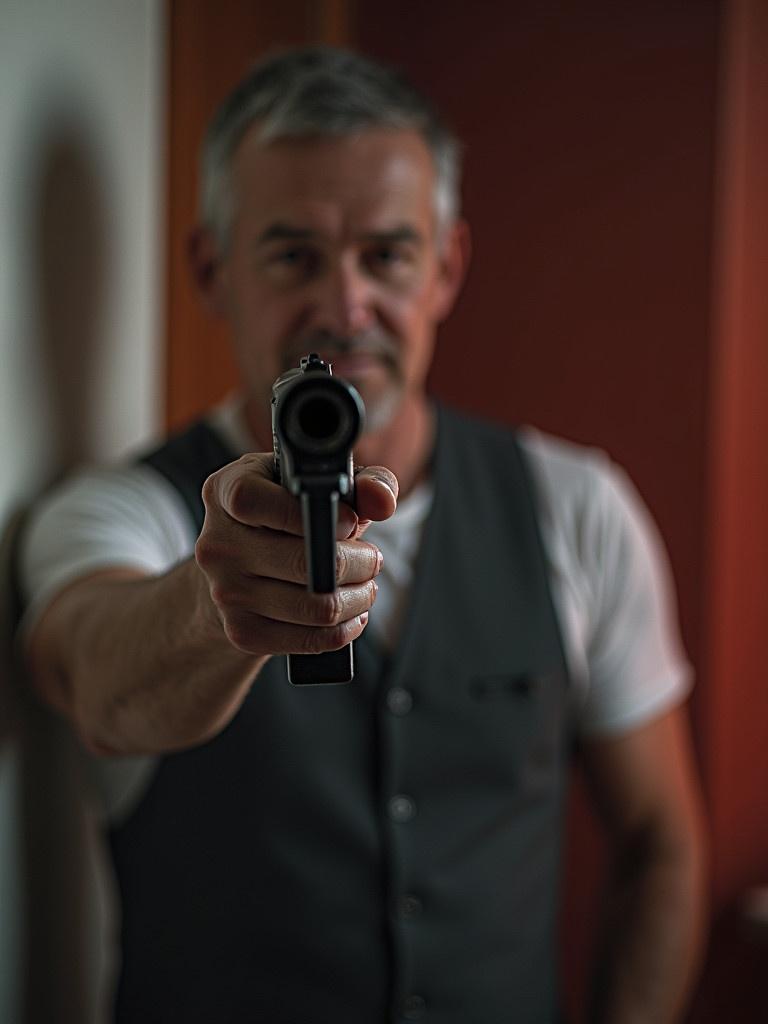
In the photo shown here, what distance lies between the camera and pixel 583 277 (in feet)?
4.42

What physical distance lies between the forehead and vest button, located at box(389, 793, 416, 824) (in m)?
0.50

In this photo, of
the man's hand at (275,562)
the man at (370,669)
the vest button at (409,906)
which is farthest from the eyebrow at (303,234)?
the vest button at (409,906)

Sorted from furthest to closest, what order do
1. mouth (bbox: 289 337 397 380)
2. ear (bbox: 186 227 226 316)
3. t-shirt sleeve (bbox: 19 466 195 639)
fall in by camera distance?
ear (bbox: 186 227 226 316) → mouth (bbox: 289 337 397 380) → t-shirt sleeve (bbox: 19 466 195 639)

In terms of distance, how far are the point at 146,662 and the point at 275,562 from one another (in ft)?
0.64

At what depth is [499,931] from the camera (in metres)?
0.97

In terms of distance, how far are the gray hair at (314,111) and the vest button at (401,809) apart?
55 cm

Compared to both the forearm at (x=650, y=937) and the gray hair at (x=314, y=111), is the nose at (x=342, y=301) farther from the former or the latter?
the forearm at (x=650, y=937)

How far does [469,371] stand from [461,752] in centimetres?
63

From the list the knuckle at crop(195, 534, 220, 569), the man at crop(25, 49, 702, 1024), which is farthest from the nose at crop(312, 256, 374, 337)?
the knuckle at crop(195, 534, 220, 569)

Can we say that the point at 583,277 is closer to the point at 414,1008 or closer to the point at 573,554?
the point at 573,554

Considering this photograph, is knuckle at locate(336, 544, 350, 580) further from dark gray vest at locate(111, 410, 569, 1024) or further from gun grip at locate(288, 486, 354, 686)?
dark gray vest at locate(111, 410, 569, 1024)

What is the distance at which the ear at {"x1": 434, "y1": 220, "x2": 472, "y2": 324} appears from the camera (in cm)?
108

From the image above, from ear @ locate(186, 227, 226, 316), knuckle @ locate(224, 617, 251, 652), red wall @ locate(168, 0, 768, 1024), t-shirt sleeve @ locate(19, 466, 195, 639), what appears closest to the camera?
knuckle @ locate(224, 617, 251, 652)

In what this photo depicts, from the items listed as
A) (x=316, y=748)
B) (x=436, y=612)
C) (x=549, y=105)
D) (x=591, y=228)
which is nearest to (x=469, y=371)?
(x=591, y=228)
